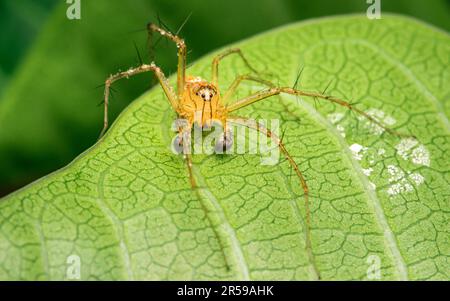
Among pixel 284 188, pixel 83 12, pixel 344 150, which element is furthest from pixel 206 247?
pixel 83 12

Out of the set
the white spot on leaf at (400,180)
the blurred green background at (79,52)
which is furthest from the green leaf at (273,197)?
the blurred green background at (79,52)

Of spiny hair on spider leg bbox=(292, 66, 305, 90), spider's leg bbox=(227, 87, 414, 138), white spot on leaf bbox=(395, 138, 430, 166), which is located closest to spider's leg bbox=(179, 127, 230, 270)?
spider's leg bbox=(227, 87, 414, 138)

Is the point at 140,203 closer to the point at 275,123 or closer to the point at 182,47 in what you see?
the point at 275,123

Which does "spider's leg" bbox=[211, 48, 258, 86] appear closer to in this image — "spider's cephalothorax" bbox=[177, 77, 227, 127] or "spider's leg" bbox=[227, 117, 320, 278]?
"spider's cephalothorax" bbox=[177, 77, 227, 127]

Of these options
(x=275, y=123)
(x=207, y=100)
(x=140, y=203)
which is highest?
(x=207, y=100)

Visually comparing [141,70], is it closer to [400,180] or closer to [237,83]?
[237,83]
